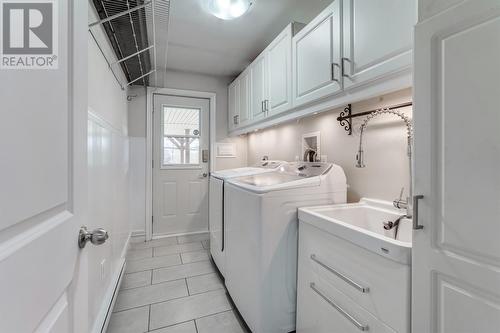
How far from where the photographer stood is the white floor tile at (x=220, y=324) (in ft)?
5.41

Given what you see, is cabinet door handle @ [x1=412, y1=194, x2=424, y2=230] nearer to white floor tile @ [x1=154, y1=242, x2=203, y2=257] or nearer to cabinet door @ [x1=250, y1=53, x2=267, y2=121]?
cabinet door @ [x1=250, y1=53, x2=267, y2=121]

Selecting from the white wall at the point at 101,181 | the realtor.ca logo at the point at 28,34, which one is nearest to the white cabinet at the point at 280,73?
the white wall at the point at 101,181

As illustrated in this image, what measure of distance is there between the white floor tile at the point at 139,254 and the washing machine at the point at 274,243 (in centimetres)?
166

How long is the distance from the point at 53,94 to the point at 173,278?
2.20 meters

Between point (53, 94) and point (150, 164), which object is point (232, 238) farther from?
point (150, 164)

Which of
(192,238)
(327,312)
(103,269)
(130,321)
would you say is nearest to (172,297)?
(130,321)

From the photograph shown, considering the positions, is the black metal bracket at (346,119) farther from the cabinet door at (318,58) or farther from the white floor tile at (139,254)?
the white floor tile at (139,254)

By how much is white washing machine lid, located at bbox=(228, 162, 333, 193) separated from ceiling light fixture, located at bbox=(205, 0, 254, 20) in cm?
125

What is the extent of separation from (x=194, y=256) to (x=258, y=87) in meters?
2.10

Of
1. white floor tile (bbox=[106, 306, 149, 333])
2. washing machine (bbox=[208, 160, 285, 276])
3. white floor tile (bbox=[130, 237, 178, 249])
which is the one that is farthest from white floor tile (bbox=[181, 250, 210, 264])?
white floor tile (bbox=[106, 306, 149, 333])

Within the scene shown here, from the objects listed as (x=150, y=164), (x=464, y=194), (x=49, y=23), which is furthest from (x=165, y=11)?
(x=150, y=164)

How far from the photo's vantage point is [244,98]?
9.74 ft

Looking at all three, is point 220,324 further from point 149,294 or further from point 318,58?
point 318,58

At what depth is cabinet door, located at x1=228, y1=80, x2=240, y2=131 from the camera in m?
3.23
